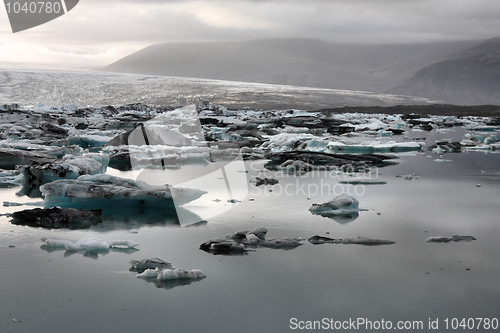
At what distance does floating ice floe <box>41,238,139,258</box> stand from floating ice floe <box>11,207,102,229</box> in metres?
0.81

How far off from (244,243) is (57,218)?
2.48 m

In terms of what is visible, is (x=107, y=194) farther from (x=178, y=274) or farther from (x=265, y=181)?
(x=265, y=181)

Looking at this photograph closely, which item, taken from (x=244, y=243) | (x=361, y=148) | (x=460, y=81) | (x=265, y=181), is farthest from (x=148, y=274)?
(x=460, y=81)

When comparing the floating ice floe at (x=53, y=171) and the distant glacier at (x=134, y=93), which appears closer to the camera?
the floating ice floe at (x=53, y=171)

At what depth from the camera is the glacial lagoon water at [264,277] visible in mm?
3871

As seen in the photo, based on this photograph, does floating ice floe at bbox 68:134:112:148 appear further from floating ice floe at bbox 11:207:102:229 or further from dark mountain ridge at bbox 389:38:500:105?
dark mountain ridge at bbox 389:38:500:105

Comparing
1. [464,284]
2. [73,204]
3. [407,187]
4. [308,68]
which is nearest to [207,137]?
[407,187]

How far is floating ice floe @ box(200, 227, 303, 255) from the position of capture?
17.5ft

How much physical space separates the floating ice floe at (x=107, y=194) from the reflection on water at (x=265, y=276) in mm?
278

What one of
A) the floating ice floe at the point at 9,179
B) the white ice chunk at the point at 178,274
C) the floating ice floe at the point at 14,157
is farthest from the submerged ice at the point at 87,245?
the floating ice floe at the point at 14,157

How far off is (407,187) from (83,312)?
22.4 feet

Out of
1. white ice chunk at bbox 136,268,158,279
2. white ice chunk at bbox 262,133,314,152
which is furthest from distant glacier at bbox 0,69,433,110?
white ice chunk at bbox 136,268,158,279

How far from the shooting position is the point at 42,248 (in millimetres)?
5363

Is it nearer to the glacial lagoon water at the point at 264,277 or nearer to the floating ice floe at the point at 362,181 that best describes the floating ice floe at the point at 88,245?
the glacial lagoon water at the point at 264,277
